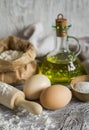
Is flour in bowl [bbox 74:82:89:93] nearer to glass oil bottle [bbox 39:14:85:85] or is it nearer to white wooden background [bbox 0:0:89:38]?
glass oil bottle [bbox 39:14:85:85]

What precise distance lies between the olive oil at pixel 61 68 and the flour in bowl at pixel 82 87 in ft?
0.22

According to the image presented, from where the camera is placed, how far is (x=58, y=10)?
85 cm

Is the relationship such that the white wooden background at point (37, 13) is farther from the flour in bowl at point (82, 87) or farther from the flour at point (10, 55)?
the flour in bowl at point (82, 87)

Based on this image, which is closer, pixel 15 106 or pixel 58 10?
pixel 15 106

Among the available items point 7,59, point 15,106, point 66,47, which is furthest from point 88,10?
point 15,106

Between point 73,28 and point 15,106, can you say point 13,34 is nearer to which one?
point 73,28

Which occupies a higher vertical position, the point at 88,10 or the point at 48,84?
the point at 88,10

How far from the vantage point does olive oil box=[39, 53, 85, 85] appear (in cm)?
70

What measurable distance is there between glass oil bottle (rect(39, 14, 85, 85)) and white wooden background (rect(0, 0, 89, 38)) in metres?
0.14

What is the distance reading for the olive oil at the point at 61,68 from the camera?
2.31ft

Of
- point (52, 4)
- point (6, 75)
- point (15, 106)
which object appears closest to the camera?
point (15, 106)

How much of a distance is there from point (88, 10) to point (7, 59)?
29 cm

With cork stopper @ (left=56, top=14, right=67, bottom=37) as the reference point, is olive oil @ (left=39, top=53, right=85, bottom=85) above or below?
below

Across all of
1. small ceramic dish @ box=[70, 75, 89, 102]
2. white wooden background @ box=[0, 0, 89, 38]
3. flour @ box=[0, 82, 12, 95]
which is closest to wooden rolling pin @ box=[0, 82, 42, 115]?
flour @ box=[0, 82, 12, 95]
